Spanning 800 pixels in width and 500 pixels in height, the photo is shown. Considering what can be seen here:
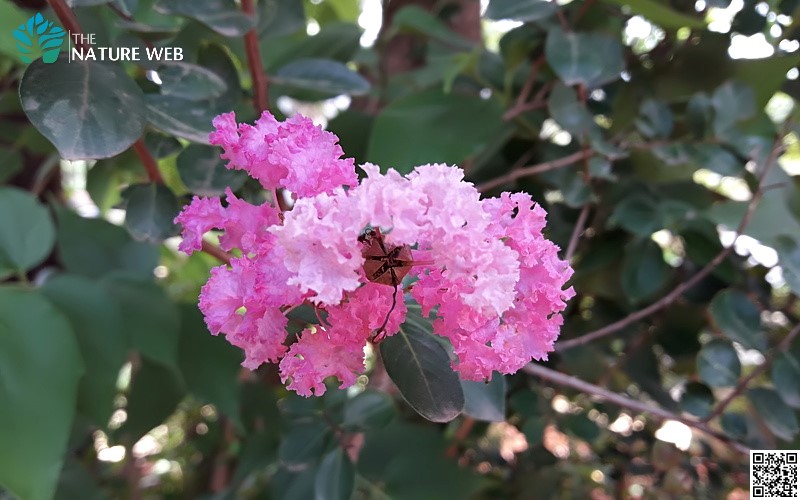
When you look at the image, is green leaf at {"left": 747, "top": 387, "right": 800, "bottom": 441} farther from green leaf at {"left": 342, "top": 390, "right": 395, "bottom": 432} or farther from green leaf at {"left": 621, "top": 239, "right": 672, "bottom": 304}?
green leaf at {"left": 342, "top": 390, "right": 395, "bottom": 432}

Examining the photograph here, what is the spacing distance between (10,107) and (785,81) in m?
0.80

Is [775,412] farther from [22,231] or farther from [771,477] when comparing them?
[22,231]

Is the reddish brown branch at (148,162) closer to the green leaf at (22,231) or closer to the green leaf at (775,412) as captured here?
the green leaf at (22,231)

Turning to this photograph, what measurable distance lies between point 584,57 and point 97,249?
1.89 ft

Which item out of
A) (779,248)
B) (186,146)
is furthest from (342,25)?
(779,248)

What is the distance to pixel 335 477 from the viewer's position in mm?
440

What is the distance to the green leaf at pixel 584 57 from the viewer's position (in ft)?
1.70

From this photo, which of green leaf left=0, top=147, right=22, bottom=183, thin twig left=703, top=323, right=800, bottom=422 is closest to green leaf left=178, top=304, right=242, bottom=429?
green leaf left=0, top=147, right=22, bottom=183

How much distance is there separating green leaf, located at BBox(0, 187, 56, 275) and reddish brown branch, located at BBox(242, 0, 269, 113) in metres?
0.31

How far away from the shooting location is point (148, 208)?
397mm

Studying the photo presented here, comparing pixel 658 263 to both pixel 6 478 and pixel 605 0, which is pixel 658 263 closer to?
pixel 605 0

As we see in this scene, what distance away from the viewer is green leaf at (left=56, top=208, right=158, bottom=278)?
2.26 ft

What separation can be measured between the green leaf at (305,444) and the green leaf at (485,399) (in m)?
0.17

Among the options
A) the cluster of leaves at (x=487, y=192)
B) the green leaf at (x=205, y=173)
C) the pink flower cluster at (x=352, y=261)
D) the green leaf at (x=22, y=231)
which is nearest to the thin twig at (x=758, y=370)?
the cluster of leaves at (x=487, y=192)
